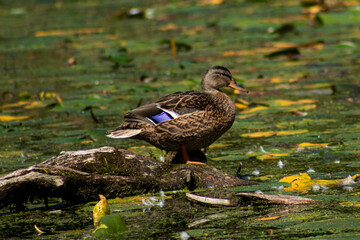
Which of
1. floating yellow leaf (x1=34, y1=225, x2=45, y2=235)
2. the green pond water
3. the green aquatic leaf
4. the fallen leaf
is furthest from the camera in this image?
the fallen leaf

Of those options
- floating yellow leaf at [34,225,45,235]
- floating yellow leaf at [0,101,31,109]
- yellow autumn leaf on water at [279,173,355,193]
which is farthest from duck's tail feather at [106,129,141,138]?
floating yellow leaf at [0,101,31,109]

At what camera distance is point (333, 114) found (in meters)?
7.40

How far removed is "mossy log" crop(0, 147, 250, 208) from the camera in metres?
4.57

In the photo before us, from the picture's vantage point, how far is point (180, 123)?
5.52 meters

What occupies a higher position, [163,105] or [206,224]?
[163,105]

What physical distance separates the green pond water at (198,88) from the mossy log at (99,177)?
13 cm

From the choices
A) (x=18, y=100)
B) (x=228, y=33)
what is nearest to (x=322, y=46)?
(x=228, y=33)

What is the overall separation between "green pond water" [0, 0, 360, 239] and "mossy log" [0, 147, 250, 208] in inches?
5.2

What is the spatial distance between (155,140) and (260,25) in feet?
28.1

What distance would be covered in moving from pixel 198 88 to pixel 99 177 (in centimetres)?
392

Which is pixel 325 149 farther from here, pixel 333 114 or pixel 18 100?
pixel 18 100

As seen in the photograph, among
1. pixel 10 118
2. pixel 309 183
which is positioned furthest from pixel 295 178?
pixel 10 118

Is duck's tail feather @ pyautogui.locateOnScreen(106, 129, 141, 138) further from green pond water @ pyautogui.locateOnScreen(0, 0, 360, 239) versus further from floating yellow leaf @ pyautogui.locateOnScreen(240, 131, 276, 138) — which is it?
floating yellow leaf @ pyautogui.locateOnScreen(240, 131, 276, 138)

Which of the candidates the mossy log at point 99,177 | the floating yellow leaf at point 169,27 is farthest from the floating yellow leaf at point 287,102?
the floating yellow leaf at point 169,27
